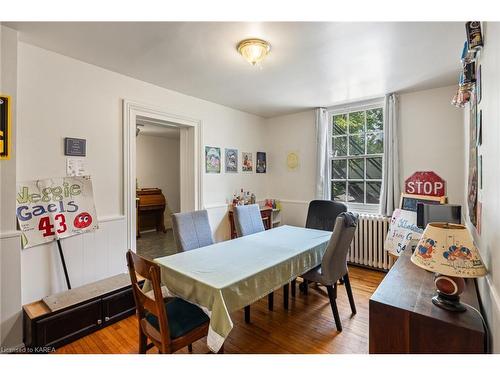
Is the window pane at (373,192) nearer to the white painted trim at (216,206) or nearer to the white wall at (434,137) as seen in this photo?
the white wall at (434,137)

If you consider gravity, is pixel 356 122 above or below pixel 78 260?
above

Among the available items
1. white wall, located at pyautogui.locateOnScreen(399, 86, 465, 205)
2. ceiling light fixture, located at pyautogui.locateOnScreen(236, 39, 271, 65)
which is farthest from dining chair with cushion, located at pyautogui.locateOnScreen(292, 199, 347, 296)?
ceiling light fixture, located at pyautogui.locateOnScreen(236, 39, 271, 65)

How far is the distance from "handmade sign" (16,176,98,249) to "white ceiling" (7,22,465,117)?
116cm

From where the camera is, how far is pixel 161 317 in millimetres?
1330

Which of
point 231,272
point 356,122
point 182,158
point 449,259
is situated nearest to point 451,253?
point 449,259

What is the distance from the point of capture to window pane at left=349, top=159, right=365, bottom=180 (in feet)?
12.3

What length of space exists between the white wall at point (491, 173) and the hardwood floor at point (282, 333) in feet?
3.50

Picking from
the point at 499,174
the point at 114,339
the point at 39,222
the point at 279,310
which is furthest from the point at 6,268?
the point at 499,174

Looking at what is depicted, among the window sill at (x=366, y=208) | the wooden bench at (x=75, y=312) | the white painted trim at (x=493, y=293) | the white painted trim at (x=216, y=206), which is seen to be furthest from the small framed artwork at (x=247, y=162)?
the white painted trim at (x=493, y=293)

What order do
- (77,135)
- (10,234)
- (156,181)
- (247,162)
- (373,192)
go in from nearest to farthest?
(10,234) < (77,135) < (373,192) < (247,162) < (156,181)

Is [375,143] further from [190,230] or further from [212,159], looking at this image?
[190,230]

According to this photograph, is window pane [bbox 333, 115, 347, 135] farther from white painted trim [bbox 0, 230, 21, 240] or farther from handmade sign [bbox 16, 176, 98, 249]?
white painted trim [bbox 0, 230, 21, 240]

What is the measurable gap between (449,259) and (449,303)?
0.27m
